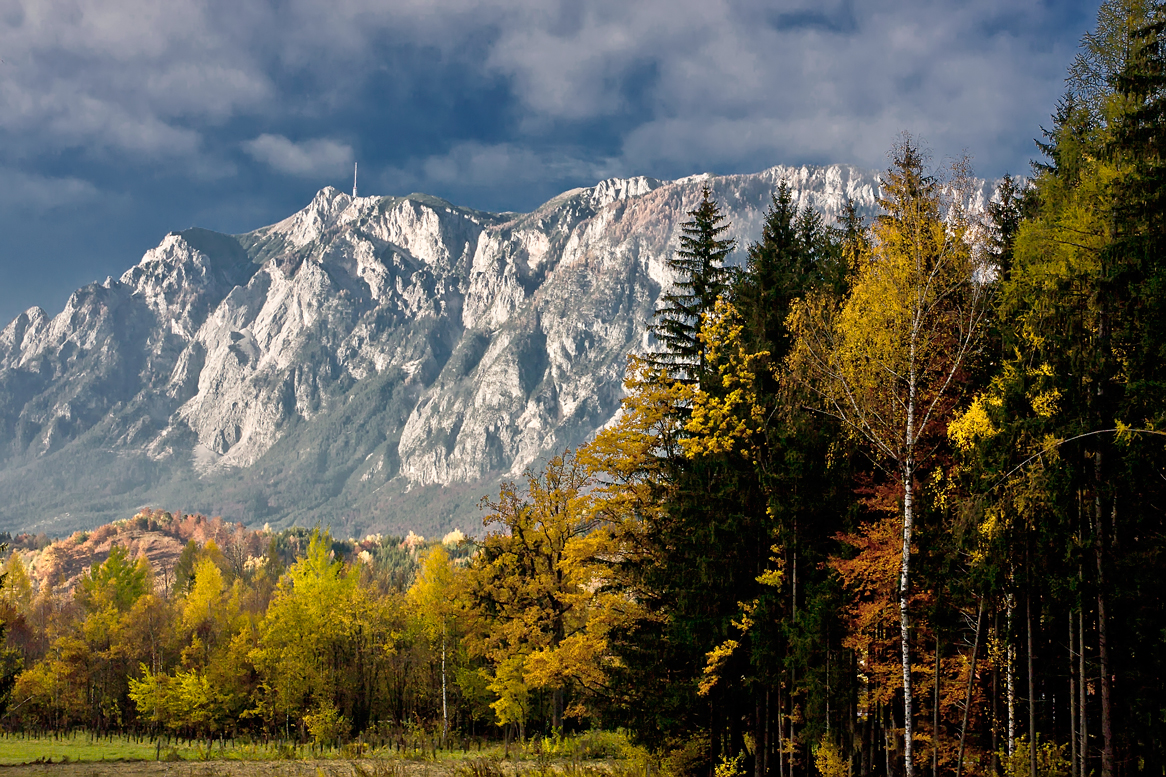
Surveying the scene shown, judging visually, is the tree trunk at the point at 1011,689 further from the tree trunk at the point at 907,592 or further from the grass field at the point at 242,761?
the grass field at the point at 242,761

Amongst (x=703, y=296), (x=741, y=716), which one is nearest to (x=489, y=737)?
(x=741, y=716)

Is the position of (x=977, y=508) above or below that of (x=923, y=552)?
above

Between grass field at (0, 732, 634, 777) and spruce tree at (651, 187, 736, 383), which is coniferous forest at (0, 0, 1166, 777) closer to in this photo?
spruce tree at (651, 187, 736, 383)

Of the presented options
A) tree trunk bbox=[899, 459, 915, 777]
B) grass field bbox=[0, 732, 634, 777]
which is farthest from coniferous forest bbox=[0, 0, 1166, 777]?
grass field bbox=[0, 732, 634, 777]

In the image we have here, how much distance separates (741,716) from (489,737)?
99.3 feet

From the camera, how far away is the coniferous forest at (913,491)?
1347 cm

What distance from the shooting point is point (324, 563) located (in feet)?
196

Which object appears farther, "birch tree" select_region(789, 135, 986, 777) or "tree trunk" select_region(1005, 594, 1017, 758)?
"tree trunk" select_region(1005, 594, 1017, 758)

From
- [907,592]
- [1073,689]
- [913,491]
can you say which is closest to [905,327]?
[913,491]

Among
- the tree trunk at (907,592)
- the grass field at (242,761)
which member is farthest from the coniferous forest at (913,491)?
the grass field at (242,761)

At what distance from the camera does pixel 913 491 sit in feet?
57.2

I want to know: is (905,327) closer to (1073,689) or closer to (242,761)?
(1073,689)

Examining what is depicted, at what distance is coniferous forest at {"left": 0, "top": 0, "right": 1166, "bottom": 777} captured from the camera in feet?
44.2

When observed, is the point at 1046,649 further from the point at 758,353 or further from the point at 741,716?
the point at 758,353
